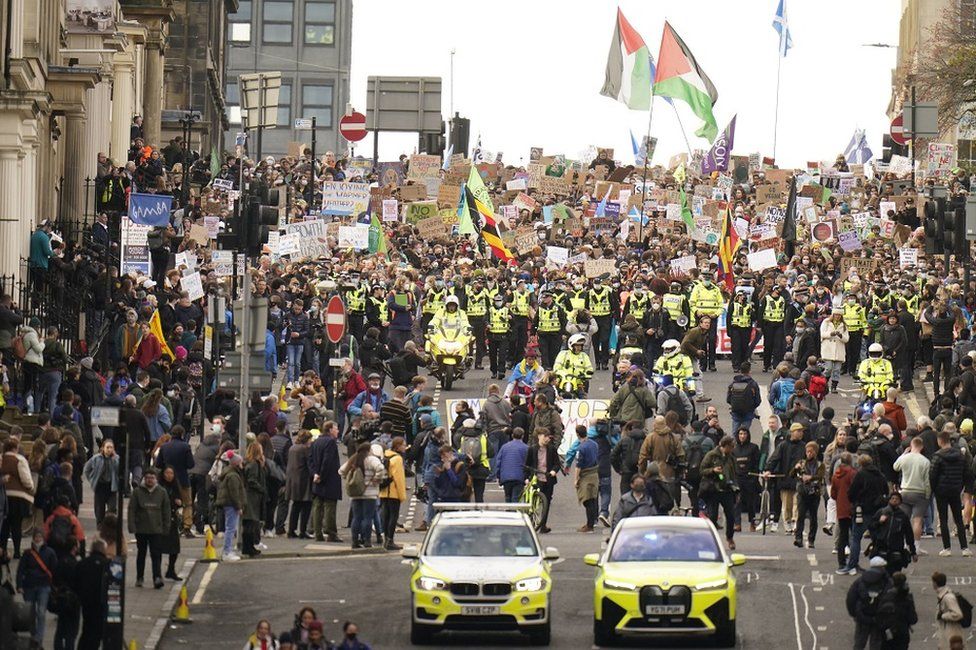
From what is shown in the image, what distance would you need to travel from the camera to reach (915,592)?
27844mm

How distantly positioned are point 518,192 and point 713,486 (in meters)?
39.6

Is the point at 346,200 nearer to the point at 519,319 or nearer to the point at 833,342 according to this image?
the point at 519,319

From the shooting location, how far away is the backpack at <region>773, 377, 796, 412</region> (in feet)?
122

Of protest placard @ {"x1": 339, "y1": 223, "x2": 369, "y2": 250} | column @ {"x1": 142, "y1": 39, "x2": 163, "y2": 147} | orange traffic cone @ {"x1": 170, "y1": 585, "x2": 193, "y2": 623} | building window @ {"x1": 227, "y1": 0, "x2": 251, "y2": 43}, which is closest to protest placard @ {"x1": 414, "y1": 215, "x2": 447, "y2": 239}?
protest placard @ {"x1": 339, "y1": 223, "x2": 369, "y2": 250}

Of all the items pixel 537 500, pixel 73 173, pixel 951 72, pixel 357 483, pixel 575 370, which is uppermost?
pixel 951 72

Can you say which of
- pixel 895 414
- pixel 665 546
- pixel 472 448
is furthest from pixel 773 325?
pixel 665 546

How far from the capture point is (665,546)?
25.4 metres

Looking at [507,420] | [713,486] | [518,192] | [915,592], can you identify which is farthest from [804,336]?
[518,192]

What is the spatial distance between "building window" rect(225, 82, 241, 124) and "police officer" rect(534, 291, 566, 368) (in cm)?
8279

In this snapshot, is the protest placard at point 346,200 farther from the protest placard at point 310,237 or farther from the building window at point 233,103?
the building window at point 233,103

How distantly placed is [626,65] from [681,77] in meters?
4.14

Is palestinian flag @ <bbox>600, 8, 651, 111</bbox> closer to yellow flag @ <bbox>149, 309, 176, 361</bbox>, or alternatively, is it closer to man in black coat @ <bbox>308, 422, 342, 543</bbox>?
yellow flag @ <bbox>149, 309, 176, 361</bbox>

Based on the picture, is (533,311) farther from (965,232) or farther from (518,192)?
(518,192)

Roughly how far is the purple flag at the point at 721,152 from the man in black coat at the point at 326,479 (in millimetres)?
42916
